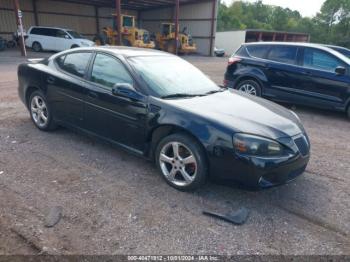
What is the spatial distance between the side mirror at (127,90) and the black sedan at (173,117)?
12 millimetres

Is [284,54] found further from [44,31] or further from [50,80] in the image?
[44,31]

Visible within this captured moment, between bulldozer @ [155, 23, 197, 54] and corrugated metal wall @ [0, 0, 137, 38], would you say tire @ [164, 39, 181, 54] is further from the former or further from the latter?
corrugated metal wall @ [0, 0, 137, 38]

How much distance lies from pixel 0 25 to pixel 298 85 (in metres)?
26.3

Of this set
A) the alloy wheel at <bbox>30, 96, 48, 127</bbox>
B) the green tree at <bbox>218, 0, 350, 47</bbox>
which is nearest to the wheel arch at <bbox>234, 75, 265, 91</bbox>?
the alloy wheel at <bbox>30, 96, 48, 127</bbox>

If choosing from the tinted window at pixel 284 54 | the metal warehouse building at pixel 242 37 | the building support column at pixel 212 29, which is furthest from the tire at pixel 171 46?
the tinted window at pixel 284 54

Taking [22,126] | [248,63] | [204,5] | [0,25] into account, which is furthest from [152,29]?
[22,126]

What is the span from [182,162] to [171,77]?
48.1 inches

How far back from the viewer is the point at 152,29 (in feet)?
115

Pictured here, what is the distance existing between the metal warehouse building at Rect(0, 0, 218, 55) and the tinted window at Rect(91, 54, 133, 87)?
24517 millimetres

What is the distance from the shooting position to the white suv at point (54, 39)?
20859 mm

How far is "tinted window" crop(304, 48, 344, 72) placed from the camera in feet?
22.1

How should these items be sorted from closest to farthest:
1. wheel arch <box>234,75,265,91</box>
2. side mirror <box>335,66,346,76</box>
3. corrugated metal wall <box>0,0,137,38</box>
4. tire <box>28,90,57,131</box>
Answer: tire <box>28,90,57,131</box> → side mirror <box>335,66,346,76</box> → wheel arch <box>234,75,265,91</box> → corrugated metal wall <box>0,0,137,38</box>

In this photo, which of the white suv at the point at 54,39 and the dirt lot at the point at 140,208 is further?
the white suv at the point at 54,39

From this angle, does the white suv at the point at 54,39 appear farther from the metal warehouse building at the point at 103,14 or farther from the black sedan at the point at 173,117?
the black sedan at the point at 173,117
